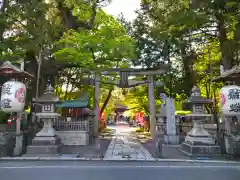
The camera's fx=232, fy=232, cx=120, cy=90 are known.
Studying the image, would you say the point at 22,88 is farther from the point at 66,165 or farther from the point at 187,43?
the point at 187,43

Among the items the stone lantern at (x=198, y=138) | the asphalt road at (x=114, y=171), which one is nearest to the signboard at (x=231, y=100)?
the stone lantern at (x=198, y=138)

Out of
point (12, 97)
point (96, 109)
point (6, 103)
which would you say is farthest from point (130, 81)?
point (6, 103)

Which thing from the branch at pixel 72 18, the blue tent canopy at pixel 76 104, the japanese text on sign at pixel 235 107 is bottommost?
the japanese text on sign at pixel 235 107

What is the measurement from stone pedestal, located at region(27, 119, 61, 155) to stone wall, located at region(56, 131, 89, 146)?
10.4 ft

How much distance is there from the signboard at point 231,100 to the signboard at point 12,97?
10529 millimetres

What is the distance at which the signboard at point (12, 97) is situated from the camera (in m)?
11.9

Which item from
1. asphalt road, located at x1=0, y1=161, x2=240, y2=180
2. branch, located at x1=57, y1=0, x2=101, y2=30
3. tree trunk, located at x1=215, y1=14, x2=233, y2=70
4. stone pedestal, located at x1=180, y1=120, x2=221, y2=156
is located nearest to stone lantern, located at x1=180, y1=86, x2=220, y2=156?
stone pedestal, located at x1=180, y1=120, x2=221, y2=156

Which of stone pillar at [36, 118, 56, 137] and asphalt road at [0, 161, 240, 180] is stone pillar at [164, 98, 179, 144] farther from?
stone pillar at [36, 118, 56, 137]

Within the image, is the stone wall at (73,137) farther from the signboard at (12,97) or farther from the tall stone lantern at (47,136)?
the signboard at (12,97)

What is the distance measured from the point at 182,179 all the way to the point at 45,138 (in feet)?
26.1

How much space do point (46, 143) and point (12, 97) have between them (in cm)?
300

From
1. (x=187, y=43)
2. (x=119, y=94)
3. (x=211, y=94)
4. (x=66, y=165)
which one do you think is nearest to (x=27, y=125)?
(x=66, y=165)

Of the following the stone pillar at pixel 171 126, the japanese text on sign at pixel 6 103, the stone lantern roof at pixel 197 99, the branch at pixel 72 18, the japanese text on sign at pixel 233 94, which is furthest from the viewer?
the branch at pixel 72 18

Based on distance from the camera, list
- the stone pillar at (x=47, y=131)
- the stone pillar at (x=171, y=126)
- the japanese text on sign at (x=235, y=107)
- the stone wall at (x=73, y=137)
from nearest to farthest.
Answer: the japanese text on sign at (x=235, y=107) → the stone pillar at (x=47, y=131) → the stone pillar at (x=171, y=126) → the stone wall at (x=73, y=137)
